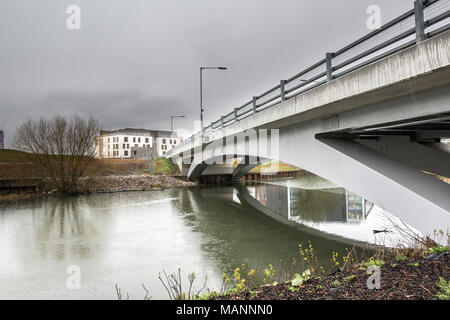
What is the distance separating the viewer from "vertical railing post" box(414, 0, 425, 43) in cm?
481

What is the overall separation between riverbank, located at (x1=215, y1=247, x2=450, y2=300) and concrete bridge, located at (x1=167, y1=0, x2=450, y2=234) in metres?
1.74

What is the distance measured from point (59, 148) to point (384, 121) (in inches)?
1027

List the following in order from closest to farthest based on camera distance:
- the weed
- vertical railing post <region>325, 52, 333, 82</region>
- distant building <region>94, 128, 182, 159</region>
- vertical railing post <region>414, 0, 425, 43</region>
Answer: the weed → vertical railing post <region>414, 0, 425, 43</region> → vertical railing post <region>325, 52, 333, 82</region> → distant building <region>94, 128, 182, 159</region>

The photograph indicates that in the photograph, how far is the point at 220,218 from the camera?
1460 centimetres

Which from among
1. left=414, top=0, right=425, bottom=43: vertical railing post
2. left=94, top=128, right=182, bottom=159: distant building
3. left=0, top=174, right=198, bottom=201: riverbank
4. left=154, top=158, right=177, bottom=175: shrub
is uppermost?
left=94, top=128, right=182, bottom=159: distant building

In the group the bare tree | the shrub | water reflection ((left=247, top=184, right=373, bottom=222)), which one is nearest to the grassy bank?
water reflection ((left=247, top=184, right=373, bottom=222))

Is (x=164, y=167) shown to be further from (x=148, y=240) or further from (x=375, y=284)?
(x=375, y=284)

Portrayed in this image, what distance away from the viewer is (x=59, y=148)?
24.4 m

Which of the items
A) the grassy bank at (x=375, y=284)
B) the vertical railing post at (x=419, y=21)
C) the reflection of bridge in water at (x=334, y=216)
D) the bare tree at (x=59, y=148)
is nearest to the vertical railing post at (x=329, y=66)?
the vertical railing post at (x=419, y=21)

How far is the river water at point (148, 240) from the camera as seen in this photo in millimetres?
6719

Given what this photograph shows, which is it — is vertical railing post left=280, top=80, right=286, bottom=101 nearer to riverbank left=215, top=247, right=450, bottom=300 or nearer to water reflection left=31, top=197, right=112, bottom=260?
riverbank left=215, top=247, right=450, bottom=300
